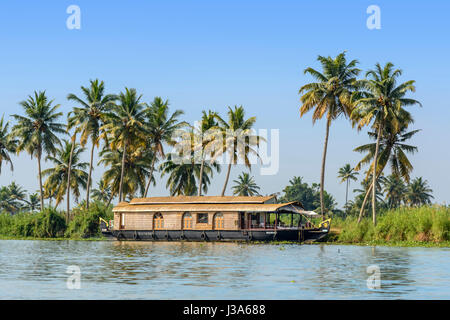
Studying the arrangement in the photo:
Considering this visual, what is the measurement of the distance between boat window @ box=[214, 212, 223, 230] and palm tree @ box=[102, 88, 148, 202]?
13.6 m

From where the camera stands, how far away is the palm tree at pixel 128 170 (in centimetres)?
6444

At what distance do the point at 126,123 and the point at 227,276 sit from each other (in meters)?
38.6

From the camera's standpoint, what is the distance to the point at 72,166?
223 ft

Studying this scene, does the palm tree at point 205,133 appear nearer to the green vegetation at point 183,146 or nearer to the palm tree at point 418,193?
the green vegetation at point 183,146

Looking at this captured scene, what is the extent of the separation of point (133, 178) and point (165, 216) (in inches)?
580

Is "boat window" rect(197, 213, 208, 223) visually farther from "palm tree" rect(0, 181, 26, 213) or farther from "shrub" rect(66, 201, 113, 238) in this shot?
"palm tree" rect(0, 181, 26, 213)

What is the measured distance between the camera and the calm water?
1736 centimetres

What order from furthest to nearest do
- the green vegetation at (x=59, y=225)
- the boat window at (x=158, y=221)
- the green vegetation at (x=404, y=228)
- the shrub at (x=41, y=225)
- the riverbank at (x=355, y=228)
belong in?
1. the shrub at (x=41, y=225)
2. the green vegetation at (x=59, y=225)
3. the boat window at (x=158, y=221)
4. the riverbank at (x=355, y=228)
5. the green vegetation at (x=404, y=228)

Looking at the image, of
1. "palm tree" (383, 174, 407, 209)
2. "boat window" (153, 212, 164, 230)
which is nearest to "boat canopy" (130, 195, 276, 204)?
"boat window" (153, 212, 164, 230)

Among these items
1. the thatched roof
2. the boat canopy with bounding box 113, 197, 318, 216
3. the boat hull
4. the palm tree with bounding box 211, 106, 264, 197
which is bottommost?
the boat hull

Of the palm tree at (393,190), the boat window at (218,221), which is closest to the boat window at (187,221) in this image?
the boat window at (218,221)

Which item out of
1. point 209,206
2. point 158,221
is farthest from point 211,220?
point 158,221

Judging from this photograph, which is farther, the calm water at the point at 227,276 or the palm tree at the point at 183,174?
the palm tree at the point at 183,174
